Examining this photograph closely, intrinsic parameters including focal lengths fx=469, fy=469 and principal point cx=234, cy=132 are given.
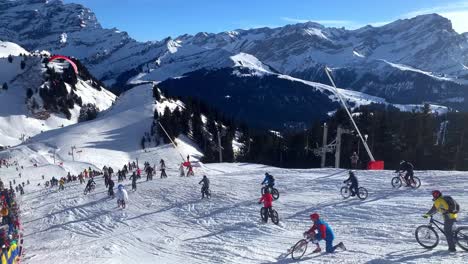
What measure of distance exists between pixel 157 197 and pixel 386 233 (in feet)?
67.5

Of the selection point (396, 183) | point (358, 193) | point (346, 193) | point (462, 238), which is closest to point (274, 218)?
point (358, 193)

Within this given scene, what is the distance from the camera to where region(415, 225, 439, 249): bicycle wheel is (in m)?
17.5

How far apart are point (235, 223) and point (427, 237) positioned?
10997mm

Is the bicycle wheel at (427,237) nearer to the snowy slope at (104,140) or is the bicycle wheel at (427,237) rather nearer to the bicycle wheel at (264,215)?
the bicycle wheel at (264,215)

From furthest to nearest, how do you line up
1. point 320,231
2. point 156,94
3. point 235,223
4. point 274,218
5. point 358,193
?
point 156,94, point 358,193, point 235,223, point 274,218, point 320,231

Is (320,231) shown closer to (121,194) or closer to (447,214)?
(447,214)

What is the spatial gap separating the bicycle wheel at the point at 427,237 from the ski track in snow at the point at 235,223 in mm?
290

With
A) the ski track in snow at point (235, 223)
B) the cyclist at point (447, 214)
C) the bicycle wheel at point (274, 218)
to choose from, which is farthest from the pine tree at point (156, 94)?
the cyclist at point (447, 214)

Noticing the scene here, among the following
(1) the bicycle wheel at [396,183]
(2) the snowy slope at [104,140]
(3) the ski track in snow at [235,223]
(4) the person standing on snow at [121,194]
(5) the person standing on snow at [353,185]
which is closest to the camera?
(3) the ski track in snow at [235,223]

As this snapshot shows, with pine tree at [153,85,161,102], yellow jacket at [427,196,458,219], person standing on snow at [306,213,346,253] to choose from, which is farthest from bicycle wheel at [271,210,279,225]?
pine tree at [153,85,161,102]

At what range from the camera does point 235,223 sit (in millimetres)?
25953

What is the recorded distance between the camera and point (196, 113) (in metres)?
138

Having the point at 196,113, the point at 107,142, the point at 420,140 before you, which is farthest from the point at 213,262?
the point at 196,113

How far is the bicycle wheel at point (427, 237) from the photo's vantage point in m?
17.5
